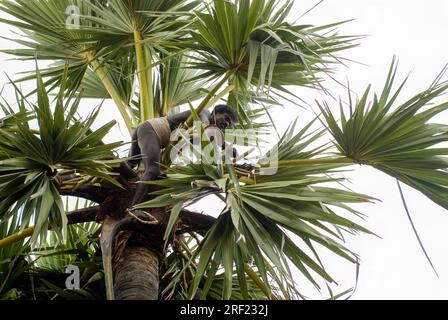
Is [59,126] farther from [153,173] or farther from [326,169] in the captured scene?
[326,169]

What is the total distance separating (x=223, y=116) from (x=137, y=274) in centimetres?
132

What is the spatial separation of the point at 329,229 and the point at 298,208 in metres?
0.23

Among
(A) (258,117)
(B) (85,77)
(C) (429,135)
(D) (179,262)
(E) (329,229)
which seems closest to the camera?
(E) (329,229)

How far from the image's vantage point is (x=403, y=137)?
13.8 feet

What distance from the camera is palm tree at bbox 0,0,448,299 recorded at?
375 cm

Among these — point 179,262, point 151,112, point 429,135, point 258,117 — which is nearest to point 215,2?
point 151,112

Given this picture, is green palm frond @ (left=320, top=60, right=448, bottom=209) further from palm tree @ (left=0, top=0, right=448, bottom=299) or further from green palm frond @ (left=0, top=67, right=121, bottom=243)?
green palm frond @ (left=0, top=67, right=121, bottom=243)

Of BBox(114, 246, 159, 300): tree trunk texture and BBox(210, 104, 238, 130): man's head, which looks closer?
BBox(114, 246, 159, 300): tree trunk texture

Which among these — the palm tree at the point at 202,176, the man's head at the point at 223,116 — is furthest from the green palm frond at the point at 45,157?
the man's head at the point at 223,116

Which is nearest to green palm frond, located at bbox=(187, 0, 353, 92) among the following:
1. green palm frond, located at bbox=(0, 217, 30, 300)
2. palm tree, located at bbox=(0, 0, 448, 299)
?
palm tree, located at bbox=(0, 0, 448, 299)

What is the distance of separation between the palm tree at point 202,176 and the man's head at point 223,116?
0.62ft

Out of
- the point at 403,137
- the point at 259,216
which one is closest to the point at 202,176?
the point at 259,216

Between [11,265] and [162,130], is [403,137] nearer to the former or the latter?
[162,130]

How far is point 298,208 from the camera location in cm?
379
